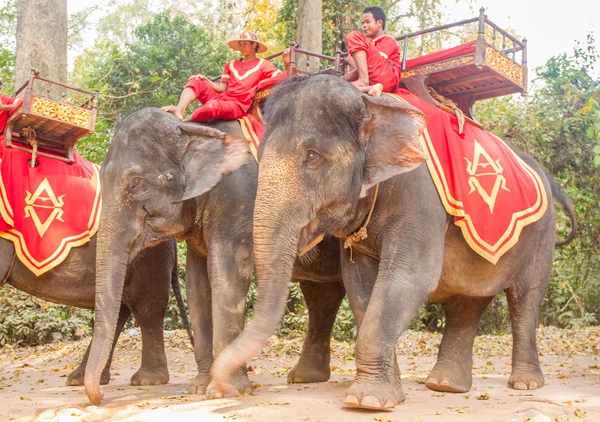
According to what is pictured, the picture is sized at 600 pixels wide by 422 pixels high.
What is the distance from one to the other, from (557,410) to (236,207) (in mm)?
2554

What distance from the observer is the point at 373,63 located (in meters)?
5.71

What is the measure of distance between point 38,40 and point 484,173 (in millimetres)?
5973

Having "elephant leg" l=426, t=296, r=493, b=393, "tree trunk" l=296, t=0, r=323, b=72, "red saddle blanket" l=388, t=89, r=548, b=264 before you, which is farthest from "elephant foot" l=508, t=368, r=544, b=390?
"tree trunk" l=296, t=0, r=323, b=72

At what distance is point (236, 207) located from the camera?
5996mm

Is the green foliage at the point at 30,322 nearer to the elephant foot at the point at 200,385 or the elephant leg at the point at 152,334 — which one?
the elephant leg at the point at 152,334

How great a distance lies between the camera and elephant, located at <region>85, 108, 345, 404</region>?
18.7 feet

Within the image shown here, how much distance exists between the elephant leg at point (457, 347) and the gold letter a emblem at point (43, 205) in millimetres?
3300

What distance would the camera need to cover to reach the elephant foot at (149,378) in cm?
699

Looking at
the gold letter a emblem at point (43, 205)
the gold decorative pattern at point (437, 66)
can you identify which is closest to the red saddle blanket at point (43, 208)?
the gold letter a emblem at point (43, 205)

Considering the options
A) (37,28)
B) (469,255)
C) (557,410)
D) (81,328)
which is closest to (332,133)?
(469,255)

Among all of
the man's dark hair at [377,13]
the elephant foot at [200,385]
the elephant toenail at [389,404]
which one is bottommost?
the elephant foot at [200,385]

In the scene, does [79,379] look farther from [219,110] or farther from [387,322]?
[387,322]

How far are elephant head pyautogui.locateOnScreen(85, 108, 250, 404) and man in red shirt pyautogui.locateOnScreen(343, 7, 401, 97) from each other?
1001mm

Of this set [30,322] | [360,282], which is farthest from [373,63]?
[30,322]
